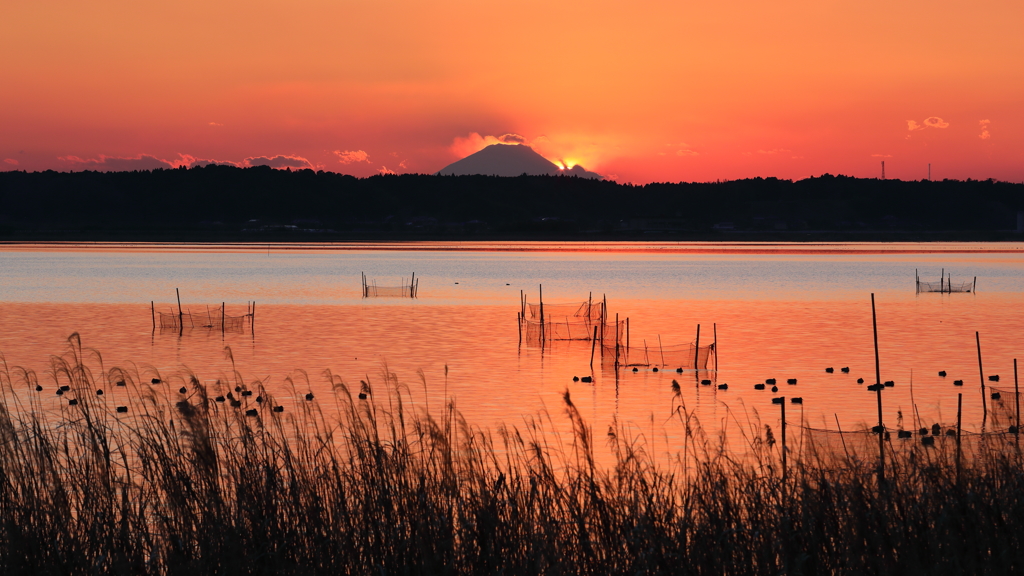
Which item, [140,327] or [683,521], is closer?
[683,521]

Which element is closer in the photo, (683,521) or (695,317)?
(683,521)

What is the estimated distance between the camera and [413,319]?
6112cm

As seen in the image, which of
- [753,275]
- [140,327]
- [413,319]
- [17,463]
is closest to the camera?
[17,463]

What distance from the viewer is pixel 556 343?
46750mm

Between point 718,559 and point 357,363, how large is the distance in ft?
98.6

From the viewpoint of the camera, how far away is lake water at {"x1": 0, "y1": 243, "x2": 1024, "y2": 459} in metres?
30.1

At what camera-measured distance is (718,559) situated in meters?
10.8

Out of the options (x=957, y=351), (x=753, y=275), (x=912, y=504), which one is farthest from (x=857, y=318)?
(x=753, y=275)

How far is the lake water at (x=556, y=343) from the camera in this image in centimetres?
3006

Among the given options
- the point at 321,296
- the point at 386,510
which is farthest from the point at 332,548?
the point at 321,296

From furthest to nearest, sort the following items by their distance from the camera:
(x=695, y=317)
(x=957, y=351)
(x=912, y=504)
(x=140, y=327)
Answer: (x=695, y=317), (x=140, y=327), (x=957, y=351), (x=912, y=504)

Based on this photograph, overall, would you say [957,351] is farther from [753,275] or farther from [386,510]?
[753,275]

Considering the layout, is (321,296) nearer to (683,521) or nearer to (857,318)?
(857,318)

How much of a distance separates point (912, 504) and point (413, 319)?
165 feet
